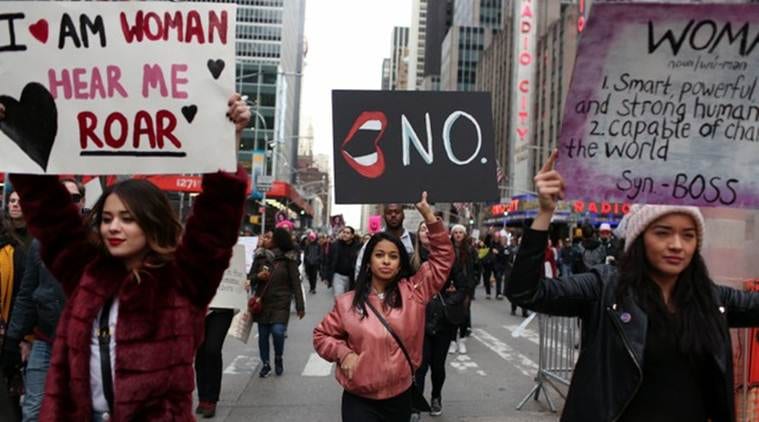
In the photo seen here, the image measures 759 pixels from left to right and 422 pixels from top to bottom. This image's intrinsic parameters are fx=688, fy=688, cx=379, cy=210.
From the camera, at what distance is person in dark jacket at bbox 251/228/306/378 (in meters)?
8.36

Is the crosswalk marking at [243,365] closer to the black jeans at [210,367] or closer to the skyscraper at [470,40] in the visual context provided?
the black jeans at [210,367]

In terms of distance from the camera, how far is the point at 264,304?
836 centimetres

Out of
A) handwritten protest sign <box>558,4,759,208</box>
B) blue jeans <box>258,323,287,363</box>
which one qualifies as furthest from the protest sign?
handwritten protest sign <box>558,4,759,208</box>

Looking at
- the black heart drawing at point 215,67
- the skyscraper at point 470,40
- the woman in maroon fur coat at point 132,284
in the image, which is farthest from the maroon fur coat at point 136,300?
the skyscraper at point 470,40

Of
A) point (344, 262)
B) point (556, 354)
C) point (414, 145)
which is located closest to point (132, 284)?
point (414, 145)

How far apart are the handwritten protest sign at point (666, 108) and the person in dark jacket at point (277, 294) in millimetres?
5906

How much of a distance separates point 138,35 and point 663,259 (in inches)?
94.0

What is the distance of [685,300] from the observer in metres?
2.63

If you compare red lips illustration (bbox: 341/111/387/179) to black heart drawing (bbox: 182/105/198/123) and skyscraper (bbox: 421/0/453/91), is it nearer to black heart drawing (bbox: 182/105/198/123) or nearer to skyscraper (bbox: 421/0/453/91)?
black heart drawing (bbox: 182/105/198/123)

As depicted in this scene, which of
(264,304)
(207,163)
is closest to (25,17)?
(207,163)

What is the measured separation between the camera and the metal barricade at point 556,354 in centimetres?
682

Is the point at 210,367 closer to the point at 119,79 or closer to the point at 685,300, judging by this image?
the point at 119,79

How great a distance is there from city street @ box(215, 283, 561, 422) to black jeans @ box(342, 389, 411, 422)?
2.53 meters

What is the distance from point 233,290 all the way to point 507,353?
5076 mm
